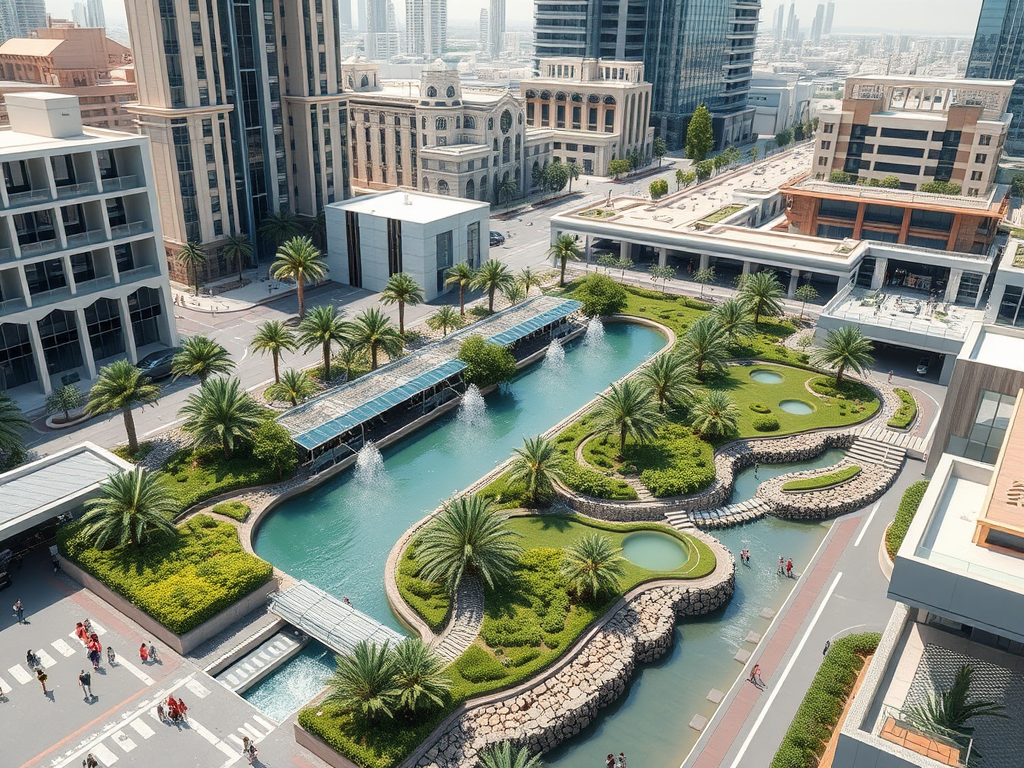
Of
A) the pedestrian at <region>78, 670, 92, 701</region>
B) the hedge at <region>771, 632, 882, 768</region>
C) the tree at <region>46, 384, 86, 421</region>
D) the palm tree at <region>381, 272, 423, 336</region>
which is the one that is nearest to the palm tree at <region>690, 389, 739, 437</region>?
the hedge at <region>771, 632, 882, 768</region>

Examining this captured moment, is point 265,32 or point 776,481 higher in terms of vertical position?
point 265,32

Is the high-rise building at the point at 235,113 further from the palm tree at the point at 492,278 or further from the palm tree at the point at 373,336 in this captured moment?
the palm tree at the point at 373,336

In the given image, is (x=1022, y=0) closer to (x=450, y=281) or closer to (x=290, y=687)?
(x=450, y=281)

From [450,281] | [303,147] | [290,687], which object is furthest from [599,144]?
[290,687]

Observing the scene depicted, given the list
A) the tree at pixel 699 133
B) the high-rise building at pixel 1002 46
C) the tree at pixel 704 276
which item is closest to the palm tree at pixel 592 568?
the tree at pixel 704 276

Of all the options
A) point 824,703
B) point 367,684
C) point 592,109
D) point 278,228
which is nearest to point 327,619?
point 367,684

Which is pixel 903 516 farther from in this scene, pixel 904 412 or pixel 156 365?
pixel 156 365
